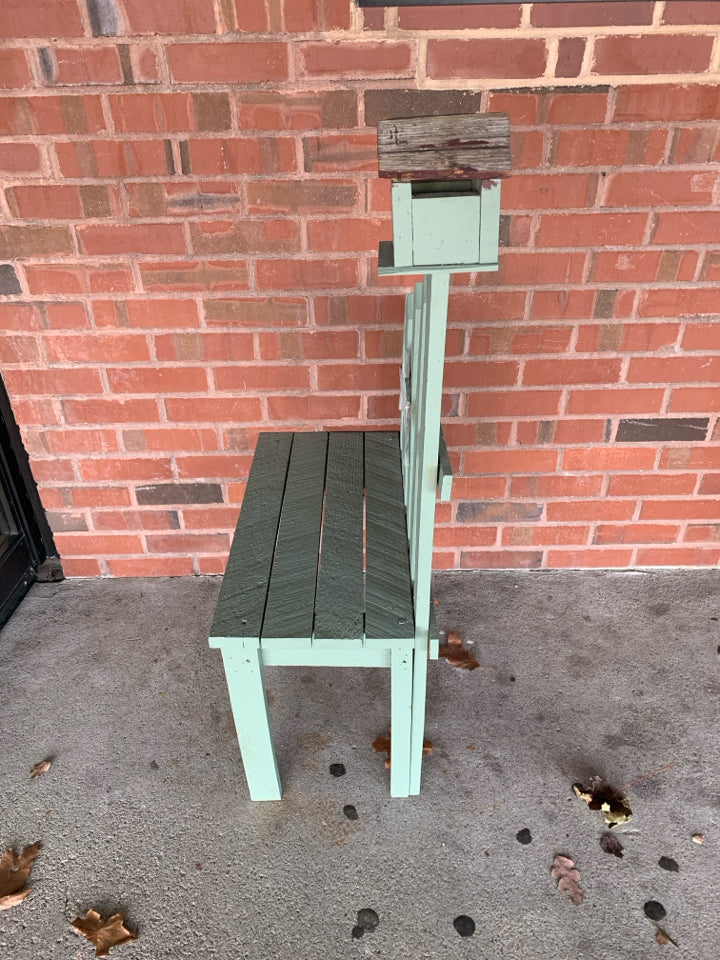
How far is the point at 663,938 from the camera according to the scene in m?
1.64

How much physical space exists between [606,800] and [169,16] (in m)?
2.44

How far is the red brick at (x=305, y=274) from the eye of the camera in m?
2.21

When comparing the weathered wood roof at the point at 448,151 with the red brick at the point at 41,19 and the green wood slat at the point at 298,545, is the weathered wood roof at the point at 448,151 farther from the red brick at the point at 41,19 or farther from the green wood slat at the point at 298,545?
the red brick at the point at 41,19

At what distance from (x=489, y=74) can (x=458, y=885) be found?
7.05ft

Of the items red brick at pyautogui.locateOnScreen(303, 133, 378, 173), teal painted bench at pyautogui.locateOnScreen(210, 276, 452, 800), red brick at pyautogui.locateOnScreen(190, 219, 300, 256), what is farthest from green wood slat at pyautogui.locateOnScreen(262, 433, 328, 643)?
red brick at pyautogui.locateOnScreen(303, 133, 378, 173)

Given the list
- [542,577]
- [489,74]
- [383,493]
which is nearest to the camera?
[489,74]

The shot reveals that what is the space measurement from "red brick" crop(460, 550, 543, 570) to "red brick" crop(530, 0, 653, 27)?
1729 mm

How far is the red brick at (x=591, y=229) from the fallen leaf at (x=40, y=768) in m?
2.15

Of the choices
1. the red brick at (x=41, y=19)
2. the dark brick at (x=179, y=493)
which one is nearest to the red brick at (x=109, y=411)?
the dark brick at (x=179, y=493)

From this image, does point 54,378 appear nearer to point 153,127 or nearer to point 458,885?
point 153,127

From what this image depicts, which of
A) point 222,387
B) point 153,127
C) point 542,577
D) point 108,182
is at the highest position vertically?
point 153,127

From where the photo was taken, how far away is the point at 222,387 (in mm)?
2416

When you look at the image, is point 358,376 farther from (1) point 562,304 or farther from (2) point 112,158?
(2) point 112,158

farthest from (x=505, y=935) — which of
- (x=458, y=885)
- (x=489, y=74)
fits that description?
(x=489, y=74)
